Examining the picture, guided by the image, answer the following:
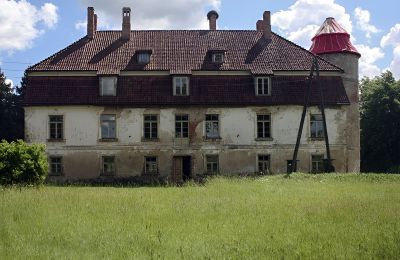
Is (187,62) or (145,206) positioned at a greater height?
(187,62)

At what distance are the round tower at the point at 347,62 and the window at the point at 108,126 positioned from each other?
15.1m

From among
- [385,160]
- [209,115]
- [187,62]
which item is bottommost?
[385,160]

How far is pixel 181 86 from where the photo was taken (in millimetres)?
32375

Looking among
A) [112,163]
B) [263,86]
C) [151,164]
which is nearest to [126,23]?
[112,163]

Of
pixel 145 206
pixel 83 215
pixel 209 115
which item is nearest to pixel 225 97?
pixel 209 115

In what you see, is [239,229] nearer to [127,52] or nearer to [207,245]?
[207,245]

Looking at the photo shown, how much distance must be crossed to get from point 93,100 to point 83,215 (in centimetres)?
1930

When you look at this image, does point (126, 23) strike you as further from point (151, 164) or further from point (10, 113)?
point (10, 113)

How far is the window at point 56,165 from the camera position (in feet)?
104

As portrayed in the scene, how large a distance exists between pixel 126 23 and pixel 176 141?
30.9ft

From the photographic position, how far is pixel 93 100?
104 ft

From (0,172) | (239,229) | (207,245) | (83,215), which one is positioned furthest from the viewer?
(0,172)

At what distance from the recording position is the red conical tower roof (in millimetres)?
35594

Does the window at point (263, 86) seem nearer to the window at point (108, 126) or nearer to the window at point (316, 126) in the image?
the window at point (316, 126)
